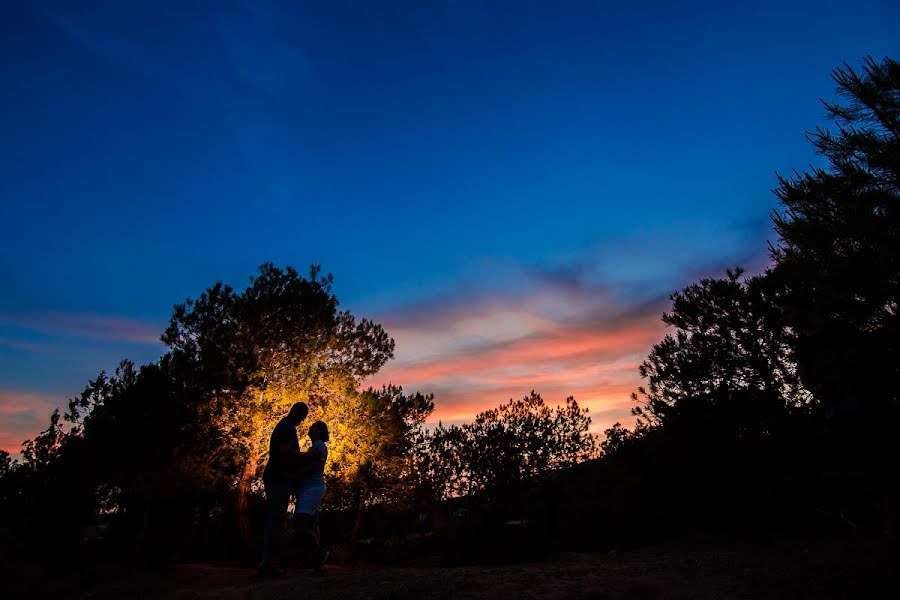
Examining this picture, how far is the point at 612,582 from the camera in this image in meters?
5.16

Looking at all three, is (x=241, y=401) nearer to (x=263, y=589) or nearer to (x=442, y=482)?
(x=263, y=589)

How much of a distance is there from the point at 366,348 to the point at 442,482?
42.1ft

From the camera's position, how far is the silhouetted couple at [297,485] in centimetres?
649

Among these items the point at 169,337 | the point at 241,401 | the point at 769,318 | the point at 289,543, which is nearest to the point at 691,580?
the point at 769,318

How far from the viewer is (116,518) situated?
19.8 m

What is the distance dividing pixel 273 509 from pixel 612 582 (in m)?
4.65

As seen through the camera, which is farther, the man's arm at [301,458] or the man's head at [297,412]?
the man's head at [297,412]

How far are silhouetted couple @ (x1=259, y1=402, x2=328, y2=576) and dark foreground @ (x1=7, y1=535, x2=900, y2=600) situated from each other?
44 cm

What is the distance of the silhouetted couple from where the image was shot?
649cm

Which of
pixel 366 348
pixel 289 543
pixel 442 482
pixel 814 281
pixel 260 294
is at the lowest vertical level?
pixel 289 543

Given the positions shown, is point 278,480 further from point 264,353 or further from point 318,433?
point 264,353

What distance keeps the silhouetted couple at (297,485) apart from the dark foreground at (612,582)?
0.44 m

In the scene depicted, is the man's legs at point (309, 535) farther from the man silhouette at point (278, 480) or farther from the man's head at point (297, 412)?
the man's head at point (297, 412)

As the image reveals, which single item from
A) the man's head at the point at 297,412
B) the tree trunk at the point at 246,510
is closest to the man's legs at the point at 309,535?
the man's head at the point at 297,412
